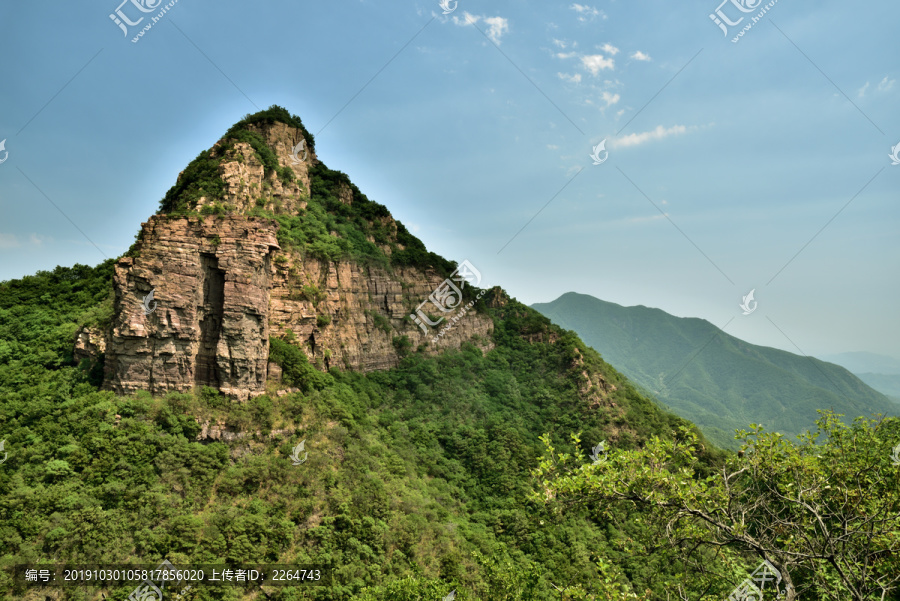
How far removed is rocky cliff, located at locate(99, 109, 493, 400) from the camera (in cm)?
2455

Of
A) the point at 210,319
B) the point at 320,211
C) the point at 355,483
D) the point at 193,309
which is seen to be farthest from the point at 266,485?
the point at 320,211

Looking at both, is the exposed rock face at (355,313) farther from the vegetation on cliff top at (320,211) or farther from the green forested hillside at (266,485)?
the green forested hillside at (266,485)

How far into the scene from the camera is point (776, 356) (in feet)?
595

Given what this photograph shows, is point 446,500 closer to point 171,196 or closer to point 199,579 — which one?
point 199,579

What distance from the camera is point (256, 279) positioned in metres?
27.5

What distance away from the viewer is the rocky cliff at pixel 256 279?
2455cm

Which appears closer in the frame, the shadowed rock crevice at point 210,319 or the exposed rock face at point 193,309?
the exposed rock face at point 193,309

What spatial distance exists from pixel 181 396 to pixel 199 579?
9.82 metres

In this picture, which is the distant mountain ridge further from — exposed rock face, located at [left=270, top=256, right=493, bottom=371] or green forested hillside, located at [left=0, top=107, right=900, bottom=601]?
green forested hillside, located at [left=0, top=107, right=900, bottom=601]

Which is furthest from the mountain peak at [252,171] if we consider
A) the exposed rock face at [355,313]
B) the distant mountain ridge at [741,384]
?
the distant mountain ridge at [741,384]

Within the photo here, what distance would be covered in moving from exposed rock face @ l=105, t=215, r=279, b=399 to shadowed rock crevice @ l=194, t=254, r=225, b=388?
0.18ft

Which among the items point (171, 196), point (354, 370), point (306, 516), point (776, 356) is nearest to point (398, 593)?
point (306, 516)

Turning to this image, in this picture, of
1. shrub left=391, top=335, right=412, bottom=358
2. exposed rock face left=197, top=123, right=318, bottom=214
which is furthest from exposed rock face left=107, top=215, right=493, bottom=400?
shrub left=391, top=335, right=412, bottom=358

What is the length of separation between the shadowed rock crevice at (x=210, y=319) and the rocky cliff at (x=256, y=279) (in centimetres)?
6
